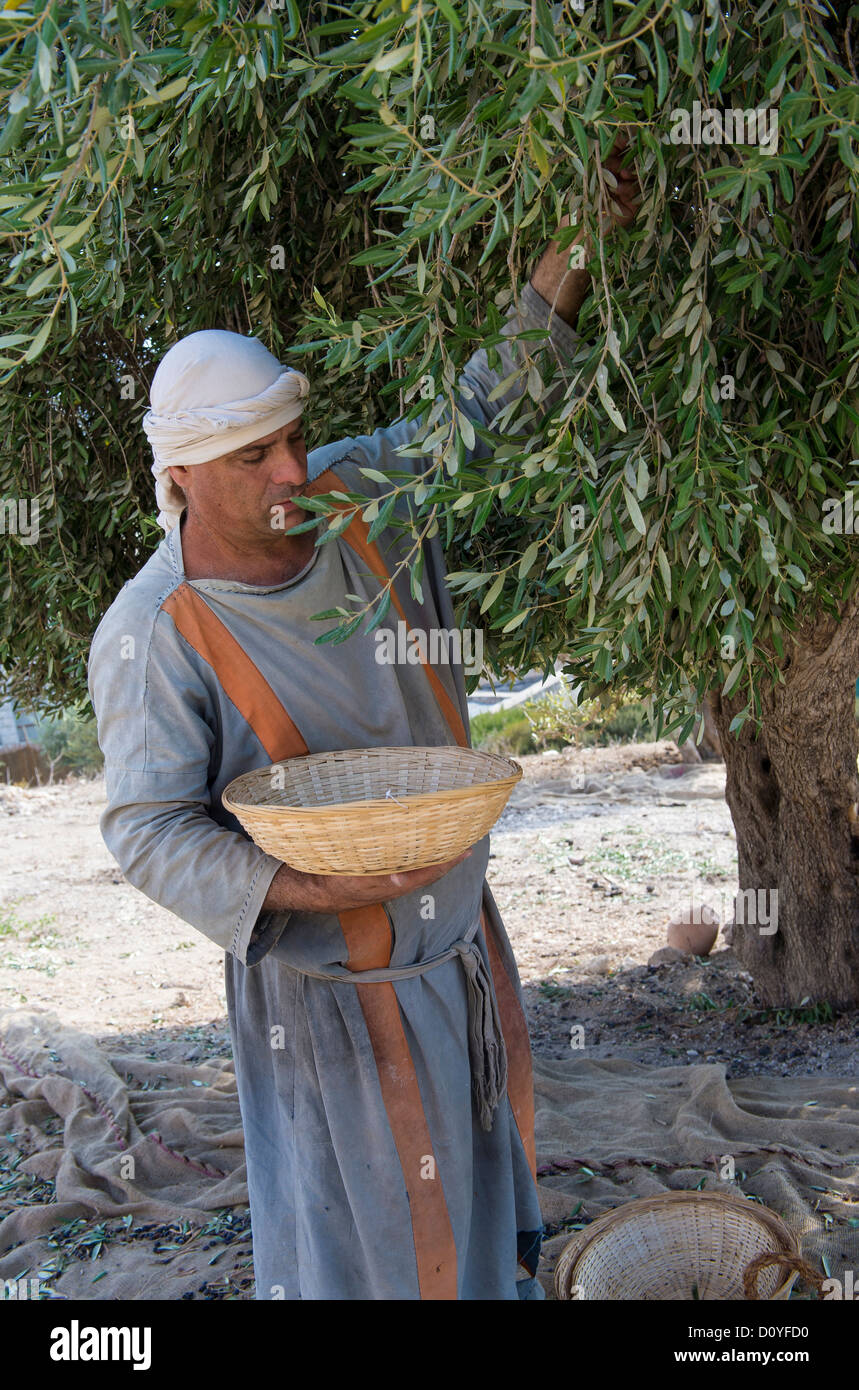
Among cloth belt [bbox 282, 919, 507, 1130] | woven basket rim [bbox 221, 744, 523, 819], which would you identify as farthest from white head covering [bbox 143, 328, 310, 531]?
cloth belt [bbox 282, 919, 507, 1130]

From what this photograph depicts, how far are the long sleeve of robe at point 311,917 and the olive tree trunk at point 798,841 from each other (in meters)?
2.38

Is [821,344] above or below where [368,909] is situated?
above

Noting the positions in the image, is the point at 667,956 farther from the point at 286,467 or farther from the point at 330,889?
the point at 286,467

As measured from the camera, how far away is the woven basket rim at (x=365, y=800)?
6.23 feet

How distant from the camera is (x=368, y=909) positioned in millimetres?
2328

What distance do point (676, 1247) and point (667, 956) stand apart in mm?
3066

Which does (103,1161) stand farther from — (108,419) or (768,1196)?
(108,419)

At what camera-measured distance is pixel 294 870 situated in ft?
7.00

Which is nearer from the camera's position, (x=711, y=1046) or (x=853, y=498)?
(x=853, y=498)

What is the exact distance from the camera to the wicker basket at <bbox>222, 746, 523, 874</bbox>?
75.9 inches

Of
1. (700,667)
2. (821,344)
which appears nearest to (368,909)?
(700,667)

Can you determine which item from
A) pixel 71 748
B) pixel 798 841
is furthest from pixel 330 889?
pixel 71 748

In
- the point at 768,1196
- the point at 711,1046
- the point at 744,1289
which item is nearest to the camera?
the point at 744,1289
